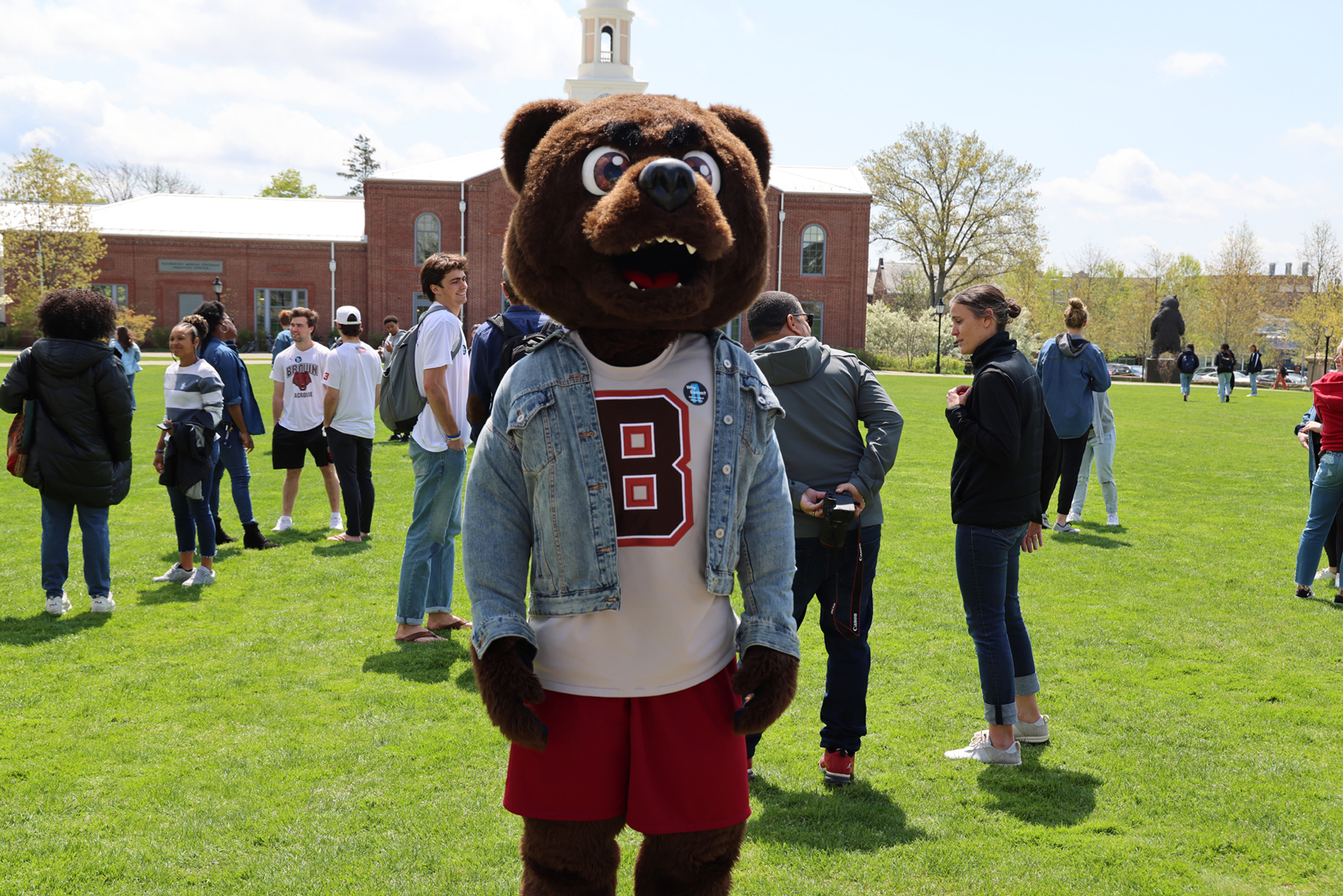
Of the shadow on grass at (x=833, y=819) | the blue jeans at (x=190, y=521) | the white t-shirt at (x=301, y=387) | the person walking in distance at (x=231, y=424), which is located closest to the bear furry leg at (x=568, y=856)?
the shadow on grass at (x=833, y=819)

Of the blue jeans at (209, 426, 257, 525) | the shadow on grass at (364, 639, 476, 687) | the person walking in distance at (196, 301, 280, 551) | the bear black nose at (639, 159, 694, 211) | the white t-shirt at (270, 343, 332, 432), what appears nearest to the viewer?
the bear black nose at (639, 159, 694, 211)

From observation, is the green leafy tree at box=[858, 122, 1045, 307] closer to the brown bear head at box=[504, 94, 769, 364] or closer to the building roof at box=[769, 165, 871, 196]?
the building roof at box=[769, 165, 871, 196]

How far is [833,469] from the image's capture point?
4.17 m

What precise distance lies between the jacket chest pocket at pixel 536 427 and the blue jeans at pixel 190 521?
5.90 metres

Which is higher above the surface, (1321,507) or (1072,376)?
(1072,376)

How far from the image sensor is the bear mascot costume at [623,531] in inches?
92.5

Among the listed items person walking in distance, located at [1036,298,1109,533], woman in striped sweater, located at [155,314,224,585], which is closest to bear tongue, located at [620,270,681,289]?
woman in striped sweater, located at [155,314,224,585]

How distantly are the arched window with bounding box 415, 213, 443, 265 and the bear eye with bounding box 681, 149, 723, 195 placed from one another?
152 ft

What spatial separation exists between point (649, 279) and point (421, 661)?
4076mm

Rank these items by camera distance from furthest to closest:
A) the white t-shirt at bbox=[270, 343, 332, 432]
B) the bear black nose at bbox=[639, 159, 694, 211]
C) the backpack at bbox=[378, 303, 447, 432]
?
the white t-shirt at bbox=[270, 343, 332, 432], the backpack at bbox=[378, 303, 447, 432], the bear black nose at bbox=[639, 159, 694, 211]

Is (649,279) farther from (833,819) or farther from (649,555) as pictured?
(833,819)

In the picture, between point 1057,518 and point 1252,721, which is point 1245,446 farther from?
point 1252,721

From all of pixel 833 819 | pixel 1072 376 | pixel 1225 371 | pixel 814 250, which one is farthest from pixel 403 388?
pixel 814 250

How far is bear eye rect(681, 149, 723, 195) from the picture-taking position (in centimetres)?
242
